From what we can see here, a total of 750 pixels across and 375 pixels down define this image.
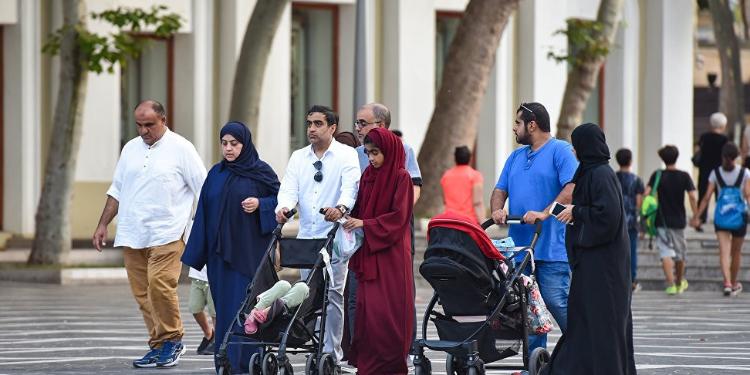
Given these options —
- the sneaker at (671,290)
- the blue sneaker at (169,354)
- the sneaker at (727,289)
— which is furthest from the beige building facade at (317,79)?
the blue sneaker at (169,354)

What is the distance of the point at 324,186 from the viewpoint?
1350cm

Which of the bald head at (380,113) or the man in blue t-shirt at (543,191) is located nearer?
the man in blue t-shirt at (543,191)

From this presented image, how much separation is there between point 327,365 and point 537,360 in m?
1.33

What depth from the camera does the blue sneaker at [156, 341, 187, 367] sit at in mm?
14211

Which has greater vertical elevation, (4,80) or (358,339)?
(4,80)

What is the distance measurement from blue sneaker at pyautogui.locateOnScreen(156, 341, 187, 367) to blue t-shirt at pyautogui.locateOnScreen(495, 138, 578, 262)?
2.74 m

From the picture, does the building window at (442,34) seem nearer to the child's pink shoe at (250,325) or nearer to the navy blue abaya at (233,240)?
the navy blue abaya at (233,240)

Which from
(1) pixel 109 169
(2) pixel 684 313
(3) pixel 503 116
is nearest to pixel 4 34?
(1) pixel 109 169

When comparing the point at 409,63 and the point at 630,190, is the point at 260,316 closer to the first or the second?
the point at 630,190

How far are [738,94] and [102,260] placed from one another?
14810 millimetres

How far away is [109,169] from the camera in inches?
1170

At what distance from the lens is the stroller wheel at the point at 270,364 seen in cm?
1259

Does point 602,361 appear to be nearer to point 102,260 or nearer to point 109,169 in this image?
point 102,260

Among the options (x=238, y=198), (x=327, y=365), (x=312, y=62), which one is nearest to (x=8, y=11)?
(x=312, y=62)
